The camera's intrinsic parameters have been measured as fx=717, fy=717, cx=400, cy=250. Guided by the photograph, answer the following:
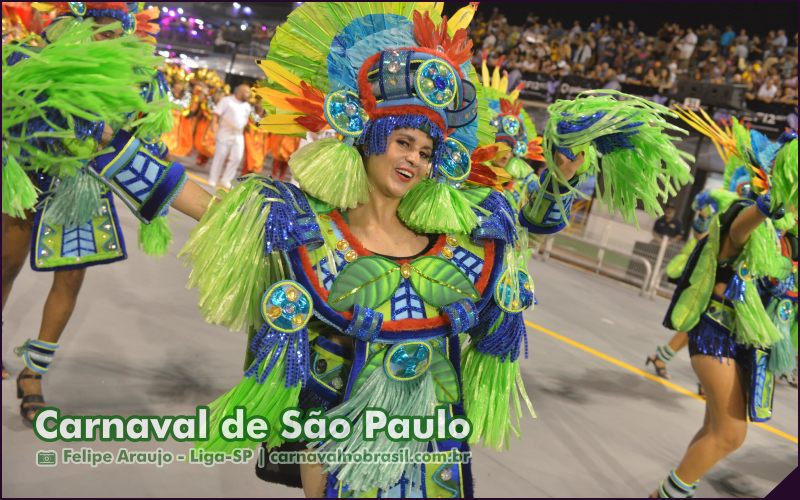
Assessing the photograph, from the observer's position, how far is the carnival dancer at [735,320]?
3.15m

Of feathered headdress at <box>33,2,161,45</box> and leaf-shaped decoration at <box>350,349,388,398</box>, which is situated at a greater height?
feathered headdress at <box>33,2,161,45</box>

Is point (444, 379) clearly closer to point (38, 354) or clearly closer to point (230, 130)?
point (38, 354)

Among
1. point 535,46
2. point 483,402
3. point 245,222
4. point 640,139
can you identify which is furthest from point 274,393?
point 535,46

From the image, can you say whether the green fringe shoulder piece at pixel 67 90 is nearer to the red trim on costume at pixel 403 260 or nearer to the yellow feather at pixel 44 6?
the red trim on costume at pixel 403 260

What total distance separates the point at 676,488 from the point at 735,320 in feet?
2.69

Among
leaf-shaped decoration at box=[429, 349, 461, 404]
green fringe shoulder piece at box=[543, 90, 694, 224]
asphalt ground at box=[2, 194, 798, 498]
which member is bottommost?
asphalt ground at box=[2, 194, 798, 498]

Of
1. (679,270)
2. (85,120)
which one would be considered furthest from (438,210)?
(679,270)

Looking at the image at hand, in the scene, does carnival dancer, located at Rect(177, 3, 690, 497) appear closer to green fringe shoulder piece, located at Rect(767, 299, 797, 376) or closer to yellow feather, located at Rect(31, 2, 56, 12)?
green fringe shoulder piece, located at Rect(767, 299, 797, 376)

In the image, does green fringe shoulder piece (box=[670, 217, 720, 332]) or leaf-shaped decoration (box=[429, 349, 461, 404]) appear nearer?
leaf-shaped decoration (box=[429, 349, 461, 404])

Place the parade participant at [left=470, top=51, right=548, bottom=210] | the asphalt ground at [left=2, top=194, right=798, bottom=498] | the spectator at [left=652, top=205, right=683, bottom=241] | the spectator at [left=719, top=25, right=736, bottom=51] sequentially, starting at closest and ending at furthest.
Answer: the asphalt ground at [left=2, top=194, right=798, bottom=498] → the parade participant at [left=470, top=51, right=548, bottom=210] → the spectator at [left=652, top=205, right=683, bottom=241] → the spectator at [left=719, top=25, right=736, bottom=51]

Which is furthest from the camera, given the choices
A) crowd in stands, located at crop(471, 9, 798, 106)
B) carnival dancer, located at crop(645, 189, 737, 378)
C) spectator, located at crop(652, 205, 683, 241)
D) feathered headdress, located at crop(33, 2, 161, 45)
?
crowd in stands, located at crop(471, 9, 798, 106)

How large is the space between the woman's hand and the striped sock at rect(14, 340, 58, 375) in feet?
7.73

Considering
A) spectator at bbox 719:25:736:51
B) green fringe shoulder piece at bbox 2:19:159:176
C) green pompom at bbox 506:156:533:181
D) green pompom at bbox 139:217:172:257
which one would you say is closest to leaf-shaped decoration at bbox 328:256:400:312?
green fringe shoulder piece at bbox 2:19:159:176

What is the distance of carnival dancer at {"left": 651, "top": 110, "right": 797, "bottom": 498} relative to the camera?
124 inches
